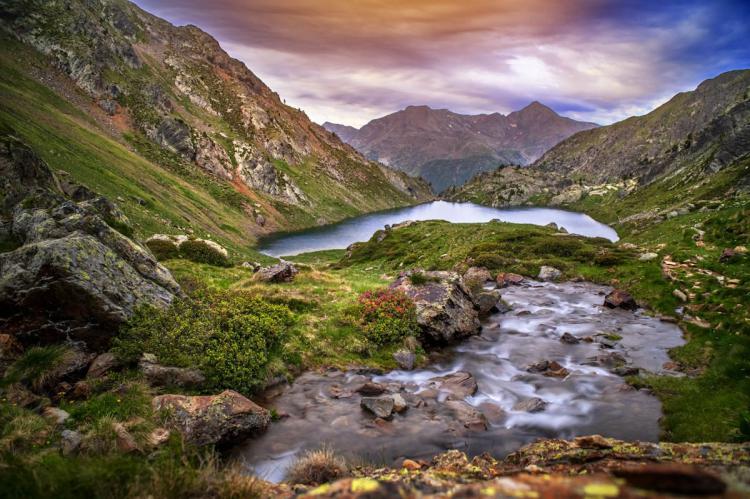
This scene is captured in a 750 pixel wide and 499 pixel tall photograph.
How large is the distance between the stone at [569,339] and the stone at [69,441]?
2435 centimetres

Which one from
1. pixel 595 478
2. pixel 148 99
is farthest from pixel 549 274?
pixel 148 99

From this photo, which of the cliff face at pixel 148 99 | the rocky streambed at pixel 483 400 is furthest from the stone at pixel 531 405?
the cliff face at pixel 148 99

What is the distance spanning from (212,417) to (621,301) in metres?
29.5

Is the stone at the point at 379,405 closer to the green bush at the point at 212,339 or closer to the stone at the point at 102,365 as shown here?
the green bush at the point at 212,339

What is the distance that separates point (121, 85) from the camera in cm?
13812

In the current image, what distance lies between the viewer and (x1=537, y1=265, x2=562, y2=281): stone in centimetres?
4141

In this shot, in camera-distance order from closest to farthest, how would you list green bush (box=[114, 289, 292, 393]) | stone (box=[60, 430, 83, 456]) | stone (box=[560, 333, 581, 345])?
stone (box=[60, 430, 83, 456]) < green bush (box=[114, 289, 292, 393]) < stone (box=[560, 333, 581, 345])

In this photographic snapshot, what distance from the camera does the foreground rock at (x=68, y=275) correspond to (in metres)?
13.5

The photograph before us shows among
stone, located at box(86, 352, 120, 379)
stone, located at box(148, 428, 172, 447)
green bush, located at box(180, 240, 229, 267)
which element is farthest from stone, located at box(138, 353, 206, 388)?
green bush, located at box(180, 240, 229, 267)

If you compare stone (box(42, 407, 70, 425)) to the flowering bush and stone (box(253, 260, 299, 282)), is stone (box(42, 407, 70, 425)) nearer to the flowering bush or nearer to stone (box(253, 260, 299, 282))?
the flowering bush

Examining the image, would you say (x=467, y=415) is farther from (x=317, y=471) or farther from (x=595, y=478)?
(x=595, y=478)

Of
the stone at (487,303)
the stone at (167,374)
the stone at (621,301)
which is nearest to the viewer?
the stone at (167,374)

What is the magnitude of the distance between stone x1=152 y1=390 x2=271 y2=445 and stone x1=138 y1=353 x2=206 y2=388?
173cm

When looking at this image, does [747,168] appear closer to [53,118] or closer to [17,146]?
[17,146]
